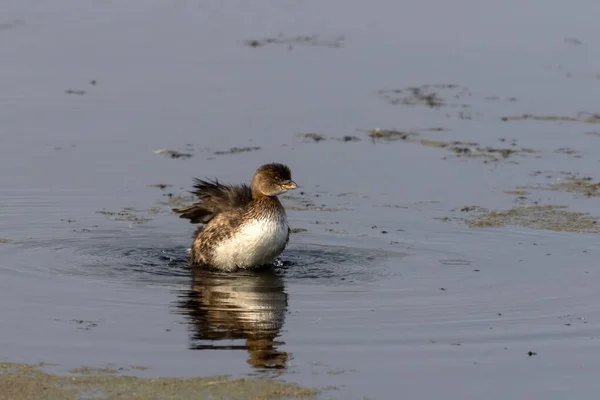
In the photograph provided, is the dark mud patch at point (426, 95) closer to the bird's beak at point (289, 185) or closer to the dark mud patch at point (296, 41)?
the dark mud patch at point (296, 41)

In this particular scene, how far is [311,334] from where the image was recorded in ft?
31.1

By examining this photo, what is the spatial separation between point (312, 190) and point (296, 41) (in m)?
8.02

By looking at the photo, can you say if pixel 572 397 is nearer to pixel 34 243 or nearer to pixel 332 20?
pixel 34 243

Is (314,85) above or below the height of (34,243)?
above

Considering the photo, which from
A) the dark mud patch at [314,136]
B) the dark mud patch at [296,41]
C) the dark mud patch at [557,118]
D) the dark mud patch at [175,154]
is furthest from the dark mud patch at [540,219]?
the dark mud patch at [296,41]

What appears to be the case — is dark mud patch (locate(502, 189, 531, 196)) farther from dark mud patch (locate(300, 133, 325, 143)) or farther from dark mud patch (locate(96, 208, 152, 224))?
dark mud patch (locate(96, 208, 152, 224))

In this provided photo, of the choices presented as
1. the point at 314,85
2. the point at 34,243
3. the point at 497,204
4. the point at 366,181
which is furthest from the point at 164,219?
the point at 314,85

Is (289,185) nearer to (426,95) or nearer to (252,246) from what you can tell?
(252,246)

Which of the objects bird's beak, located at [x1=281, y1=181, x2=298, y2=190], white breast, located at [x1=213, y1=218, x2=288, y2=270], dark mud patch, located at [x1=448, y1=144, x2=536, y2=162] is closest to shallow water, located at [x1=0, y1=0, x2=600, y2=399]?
dark mud patch, located at [x1=448, y1=144, x2=536, y2=162]

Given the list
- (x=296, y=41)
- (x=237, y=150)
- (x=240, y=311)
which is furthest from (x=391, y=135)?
(x=240, y=311)

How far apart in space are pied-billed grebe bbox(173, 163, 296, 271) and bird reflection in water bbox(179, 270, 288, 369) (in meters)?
0.14

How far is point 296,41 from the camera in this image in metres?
22.1

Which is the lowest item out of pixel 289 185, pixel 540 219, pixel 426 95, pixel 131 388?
pixel 131 388

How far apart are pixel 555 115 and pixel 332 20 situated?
7.49 m
